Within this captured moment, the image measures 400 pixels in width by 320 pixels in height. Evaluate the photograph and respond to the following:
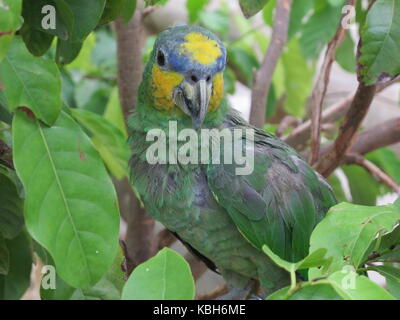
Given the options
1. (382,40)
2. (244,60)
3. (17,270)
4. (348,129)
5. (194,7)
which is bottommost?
(17,270)

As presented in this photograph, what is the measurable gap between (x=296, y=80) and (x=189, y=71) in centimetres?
98

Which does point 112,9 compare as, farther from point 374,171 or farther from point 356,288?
point 374,171

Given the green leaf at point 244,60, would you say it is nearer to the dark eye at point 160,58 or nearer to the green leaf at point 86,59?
the green leaf at point 86,59

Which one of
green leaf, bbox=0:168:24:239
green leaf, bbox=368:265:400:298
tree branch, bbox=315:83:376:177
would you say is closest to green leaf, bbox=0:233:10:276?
green leaf, bbox=0:168:24:239

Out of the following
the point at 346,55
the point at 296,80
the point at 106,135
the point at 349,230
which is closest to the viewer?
the point at 349,230

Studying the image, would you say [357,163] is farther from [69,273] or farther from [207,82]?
[69,273]

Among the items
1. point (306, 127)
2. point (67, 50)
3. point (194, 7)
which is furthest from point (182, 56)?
point (194, 7)

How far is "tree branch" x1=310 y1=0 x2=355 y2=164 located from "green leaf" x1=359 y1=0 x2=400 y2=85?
0.38 meters

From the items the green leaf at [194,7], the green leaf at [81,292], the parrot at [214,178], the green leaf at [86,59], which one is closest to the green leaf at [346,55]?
the green leaf at [194,7]

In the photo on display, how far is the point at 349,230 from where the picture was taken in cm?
63

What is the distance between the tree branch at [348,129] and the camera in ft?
3.80

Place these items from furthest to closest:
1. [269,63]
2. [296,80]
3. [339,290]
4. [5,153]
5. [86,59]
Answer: [86,59]
[296,80]
[269,63]
[5,153]
[339,290]

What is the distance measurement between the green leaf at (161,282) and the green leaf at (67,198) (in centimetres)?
17

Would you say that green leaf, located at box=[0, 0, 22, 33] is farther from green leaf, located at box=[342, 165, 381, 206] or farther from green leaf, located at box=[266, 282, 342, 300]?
green leaf, located at box=[342, 165, 381, 206]
